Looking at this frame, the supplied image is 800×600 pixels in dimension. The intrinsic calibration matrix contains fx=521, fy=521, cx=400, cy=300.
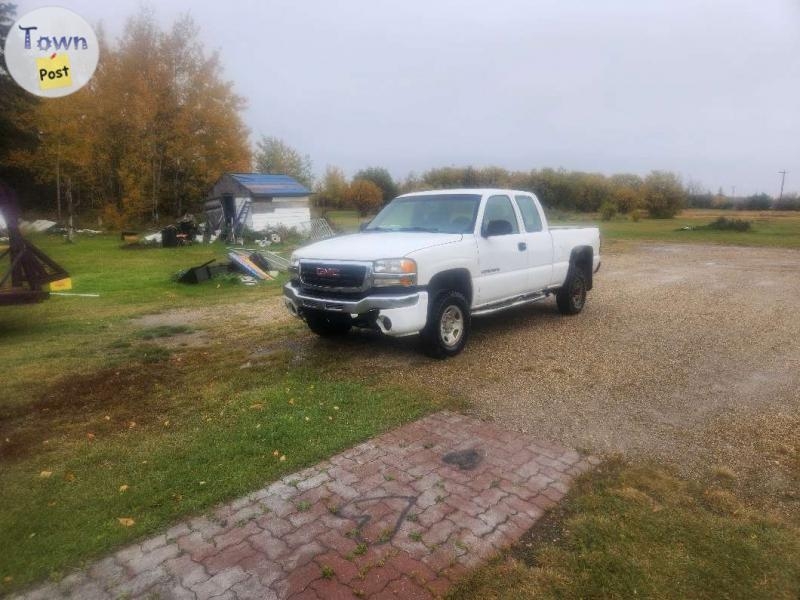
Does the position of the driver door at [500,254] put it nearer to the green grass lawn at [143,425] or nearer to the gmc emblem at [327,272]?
the gmc emblem at [327,272]

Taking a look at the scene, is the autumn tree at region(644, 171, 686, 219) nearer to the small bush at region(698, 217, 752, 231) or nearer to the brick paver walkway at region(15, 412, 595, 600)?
the small bush at region(698, 217, 752, 231)

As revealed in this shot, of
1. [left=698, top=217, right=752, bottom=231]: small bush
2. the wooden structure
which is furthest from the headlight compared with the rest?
[left=698, top=217, right=752, bottom=231]: small bush

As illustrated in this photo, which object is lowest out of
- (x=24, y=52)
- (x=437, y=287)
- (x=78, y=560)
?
Result: (x=78, y=560)

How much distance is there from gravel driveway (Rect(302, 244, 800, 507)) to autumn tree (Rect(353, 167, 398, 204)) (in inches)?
1422

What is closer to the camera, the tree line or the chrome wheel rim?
the chrome wheel rim

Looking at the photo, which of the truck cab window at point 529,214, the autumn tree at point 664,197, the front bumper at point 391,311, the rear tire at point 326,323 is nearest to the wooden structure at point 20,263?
the rear tire at point 326,323

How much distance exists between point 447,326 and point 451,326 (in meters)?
0.07

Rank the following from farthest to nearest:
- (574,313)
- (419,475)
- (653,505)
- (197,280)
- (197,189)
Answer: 1. (197,189)
2. (197,280)
3. (574,313)
4. (419,475)
5. (653,505)

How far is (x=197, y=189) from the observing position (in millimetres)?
31375

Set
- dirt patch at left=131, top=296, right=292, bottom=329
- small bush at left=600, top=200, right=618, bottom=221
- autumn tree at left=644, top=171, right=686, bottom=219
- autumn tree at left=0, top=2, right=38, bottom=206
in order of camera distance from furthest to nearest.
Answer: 1. autumn tree at left=644, top=171, right=686, bottom=219
2. small bush at left=600, top=200, right=618, bottom=221
3. autumn tree at left=0, top=2, right=38, bottom=206
4. dirt patch at left=131, top=296, right=292, bottom=329

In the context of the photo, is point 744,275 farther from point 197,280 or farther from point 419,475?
point 197,280

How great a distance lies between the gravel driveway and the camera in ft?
13.4

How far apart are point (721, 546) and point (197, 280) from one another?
12.3 meters

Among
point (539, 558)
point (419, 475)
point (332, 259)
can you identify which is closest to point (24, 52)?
point (332, 259)
